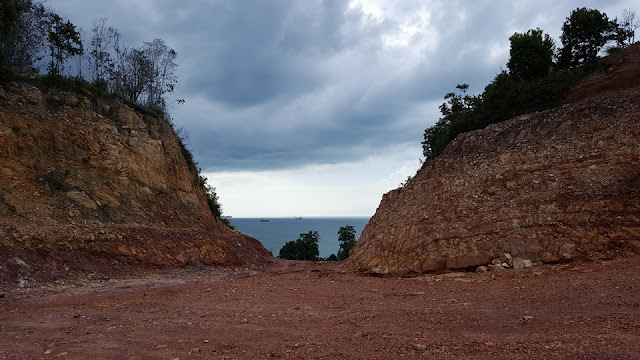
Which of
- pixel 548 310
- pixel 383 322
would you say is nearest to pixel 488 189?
pixel 548 310

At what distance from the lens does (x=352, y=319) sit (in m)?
7.37

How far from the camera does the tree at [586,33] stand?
22.9 m

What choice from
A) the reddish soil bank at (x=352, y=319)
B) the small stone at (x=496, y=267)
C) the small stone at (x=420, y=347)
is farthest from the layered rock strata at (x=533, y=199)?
the small stone at (x=420, y=347)

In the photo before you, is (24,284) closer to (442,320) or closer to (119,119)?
(442,320)

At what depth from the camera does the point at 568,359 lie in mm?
4633

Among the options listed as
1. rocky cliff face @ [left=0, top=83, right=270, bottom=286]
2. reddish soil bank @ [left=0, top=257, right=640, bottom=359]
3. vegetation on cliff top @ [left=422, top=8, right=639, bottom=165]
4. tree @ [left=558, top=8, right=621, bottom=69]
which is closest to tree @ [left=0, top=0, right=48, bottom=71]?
rocky cliff face @ [left=0, top=83, right=270, bottom=286]

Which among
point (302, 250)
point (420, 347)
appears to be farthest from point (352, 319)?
point (302, 250)

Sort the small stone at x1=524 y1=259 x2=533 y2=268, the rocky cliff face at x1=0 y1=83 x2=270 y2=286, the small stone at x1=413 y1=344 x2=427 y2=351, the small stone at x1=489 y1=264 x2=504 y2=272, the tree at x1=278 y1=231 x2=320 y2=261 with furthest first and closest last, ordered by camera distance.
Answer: the tree at x1=278 y1=231 x2=320 y2=261, the rocky cliff face at x1=0 y1=83 x2=270 y2=286, the small stone at x1=489 y1=264 x2=504 y2=272, the small stone at x1=524 y1=259 x2=533 y2=268, the small stone at x1=413 y1=344 x2=427 y2=351

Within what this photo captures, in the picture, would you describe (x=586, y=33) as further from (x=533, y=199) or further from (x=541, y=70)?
(x=533, y=199)

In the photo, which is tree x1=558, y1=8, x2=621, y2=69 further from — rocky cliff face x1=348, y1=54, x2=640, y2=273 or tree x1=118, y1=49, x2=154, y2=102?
A: tree x1=118, y1=49, x2=154, y2=102

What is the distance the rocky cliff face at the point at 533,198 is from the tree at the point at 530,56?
8226 millimetres

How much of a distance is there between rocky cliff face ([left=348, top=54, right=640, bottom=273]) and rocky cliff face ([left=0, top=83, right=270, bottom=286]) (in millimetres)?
7842

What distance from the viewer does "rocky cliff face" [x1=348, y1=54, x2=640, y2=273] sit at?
36.6 ft

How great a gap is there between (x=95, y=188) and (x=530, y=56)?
23568mm
